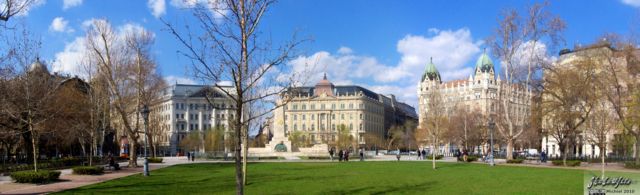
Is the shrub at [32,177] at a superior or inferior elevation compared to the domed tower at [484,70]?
inferior

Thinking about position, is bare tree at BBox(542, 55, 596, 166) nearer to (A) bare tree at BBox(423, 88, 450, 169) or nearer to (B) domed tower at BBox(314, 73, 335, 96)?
(A) bare tree at BBox(423, 88, 450, 169)

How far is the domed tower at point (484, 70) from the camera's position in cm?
17525

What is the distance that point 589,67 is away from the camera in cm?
5153

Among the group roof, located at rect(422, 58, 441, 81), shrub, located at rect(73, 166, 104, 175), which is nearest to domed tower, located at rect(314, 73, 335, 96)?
roof, located at rect(422, 58, 441, 81)

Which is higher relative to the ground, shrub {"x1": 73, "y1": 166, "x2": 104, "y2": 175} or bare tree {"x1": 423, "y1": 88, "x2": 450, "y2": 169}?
bare tree {"x1": 423, "y1": 88, "x2": 450, "y2": 169}

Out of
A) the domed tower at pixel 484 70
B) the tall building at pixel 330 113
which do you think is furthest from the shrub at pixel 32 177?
the domed tower at pixel 484 70

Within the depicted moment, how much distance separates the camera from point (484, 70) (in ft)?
585

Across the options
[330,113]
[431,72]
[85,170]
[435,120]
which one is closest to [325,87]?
[330,113]

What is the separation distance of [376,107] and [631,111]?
13279cm

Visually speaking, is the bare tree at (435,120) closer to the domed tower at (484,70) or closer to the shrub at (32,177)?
the shrub at (32,177)

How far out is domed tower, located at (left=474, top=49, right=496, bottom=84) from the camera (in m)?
175

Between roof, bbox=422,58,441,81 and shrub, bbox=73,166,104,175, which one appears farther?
roof, bbox=422,58,441,81

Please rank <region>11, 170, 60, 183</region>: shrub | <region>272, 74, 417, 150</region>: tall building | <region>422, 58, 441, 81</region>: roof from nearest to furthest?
1. <region>11, 170, 60, 183</region>: shrub
2. <region>272, 74, 417, 150</region>: tall building
3. <region>422, 58, 441, 81</region>: roof

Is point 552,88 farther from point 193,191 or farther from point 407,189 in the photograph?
point 193,191
